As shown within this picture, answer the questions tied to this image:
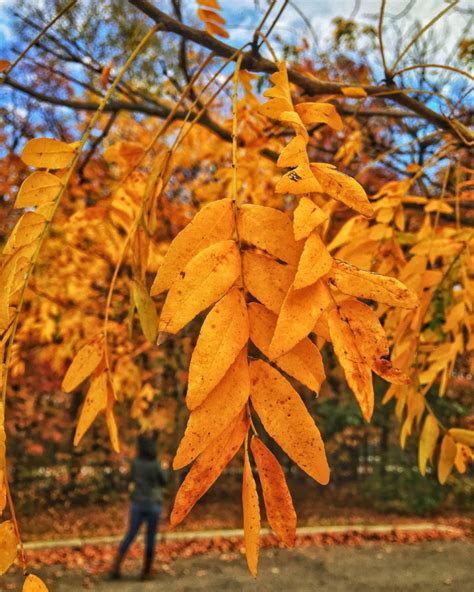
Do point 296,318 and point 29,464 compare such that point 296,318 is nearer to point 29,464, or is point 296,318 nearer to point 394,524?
point 394,524

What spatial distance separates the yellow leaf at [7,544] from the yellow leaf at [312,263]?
15.4 inches

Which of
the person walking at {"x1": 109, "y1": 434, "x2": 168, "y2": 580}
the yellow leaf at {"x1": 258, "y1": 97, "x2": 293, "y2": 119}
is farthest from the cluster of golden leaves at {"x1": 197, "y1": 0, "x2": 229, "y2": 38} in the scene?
the person walking at {"x1": 109, "y1": 434, "x2": 168, "y2": 580}

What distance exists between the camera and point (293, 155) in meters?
0.58

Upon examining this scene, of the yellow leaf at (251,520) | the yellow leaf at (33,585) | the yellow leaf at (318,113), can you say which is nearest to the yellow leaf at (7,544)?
the yellow leaf at (33,585)

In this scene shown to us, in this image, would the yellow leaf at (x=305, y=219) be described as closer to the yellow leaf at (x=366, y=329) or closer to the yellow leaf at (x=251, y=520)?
the yellow leaf at (x=366, y=329)

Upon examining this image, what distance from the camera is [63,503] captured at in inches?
447

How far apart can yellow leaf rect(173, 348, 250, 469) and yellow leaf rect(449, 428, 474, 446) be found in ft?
2.19

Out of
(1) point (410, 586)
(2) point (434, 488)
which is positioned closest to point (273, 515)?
(1) point (410, 586)

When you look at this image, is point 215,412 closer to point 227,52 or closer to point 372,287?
point 372,287

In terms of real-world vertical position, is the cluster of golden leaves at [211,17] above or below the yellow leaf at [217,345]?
above

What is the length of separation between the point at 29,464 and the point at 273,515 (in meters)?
13.0

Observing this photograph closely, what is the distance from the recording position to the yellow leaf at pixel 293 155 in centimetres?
57

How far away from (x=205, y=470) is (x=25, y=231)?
38 cm

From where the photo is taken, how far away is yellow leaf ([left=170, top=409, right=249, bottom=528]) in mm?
481
